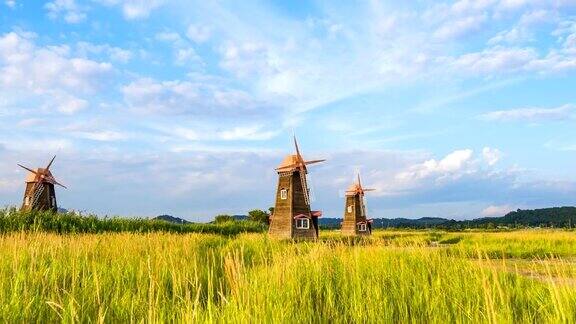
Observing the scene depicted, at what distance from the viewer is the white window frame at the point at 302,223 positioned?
38.3m

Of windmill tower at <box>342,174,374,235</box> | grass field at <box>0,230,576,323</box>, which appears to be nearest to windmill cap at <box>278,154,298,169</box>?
windmill tower at <box>342,174,374,235</box>

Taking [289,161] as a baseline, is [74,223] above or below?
below

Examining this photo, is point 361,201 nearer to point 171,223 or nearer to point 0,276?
point 171,223

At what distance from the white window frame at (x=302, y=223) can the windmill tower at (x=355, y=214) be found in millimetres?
14736

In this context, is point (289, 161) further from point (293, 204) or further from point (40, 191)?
point (40, 191)

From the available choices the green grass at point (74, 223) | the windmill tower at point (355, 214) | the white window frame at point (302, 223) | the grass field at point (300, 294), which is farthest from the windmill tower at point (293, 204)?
the grass field at point (300, 294)

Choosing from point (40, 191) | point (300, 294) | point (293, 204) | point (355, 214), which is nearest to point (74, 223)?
point (40, 191)

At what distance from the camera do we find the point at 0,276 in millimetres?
5859

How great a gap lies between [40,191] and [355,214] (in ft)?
107

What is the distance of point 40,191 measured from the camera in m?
42.2

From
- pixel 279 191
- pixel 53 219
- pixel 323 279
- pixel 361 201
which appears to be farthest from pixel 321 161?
pixel 323 279

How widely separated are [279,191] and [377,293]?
3479cm

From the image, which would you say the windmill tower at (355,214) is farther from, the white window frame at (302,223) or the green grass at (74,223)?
the green grass at (74,223)

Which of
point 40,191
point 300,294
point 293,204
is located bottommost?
point 300,294
